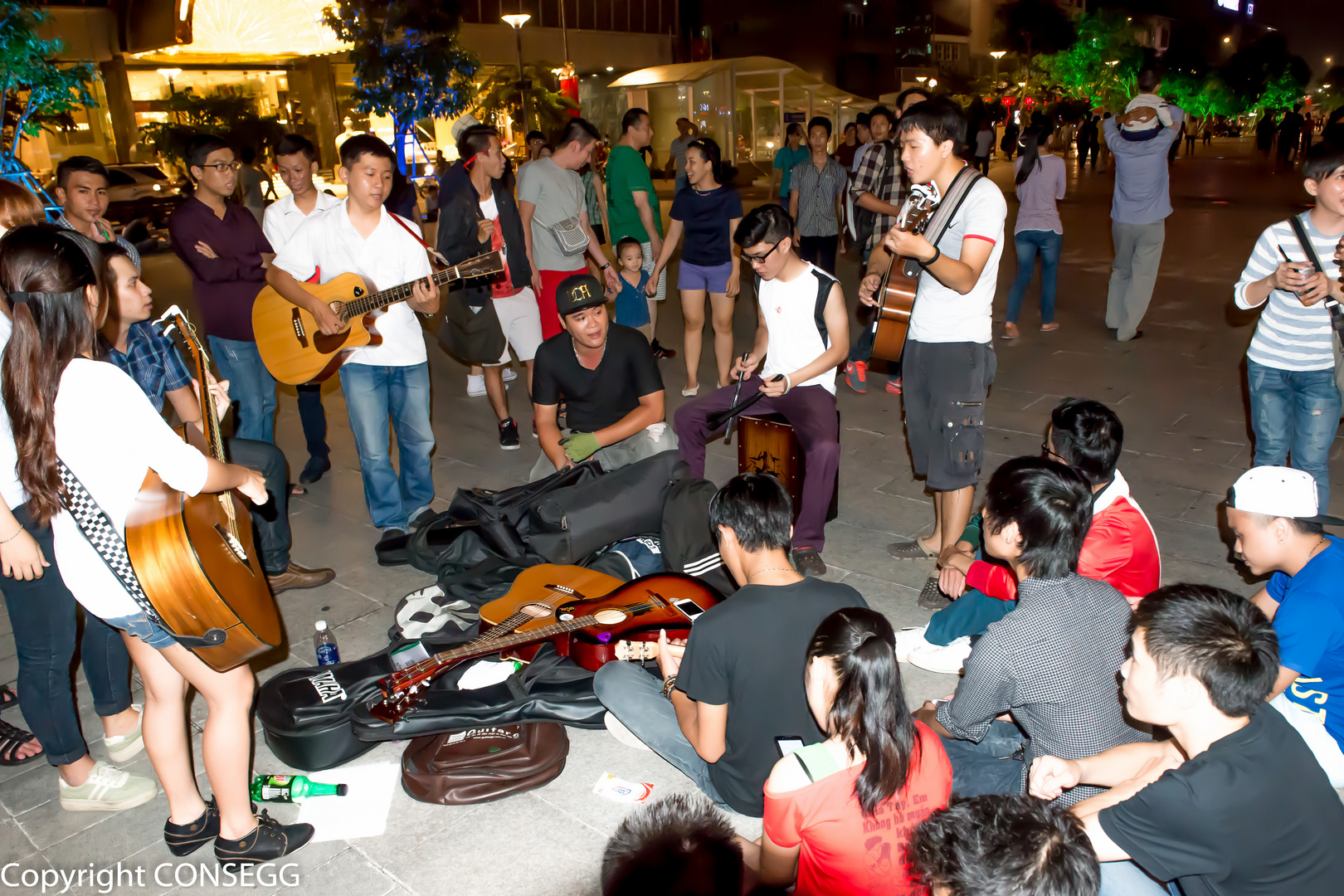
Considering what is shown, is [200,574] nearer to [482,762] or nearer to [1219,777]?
[482,762]

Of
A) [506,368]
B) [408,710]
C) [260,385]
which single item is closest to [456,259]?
[260,385]

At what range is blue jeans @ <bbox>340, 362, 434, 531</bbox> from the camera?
4668mm

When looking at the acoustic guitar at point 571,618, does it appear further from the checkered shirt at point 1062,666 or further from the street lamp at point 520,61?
the street lamp at point 520,61

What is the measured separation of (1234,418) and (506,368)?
18.3 ft

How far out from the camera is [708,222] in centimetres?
657

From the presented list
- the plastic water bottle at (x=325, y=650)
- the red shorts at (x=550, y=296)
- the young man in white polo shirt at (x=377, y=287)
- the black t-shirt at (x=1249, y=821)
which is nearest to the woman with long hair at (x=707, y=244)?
the red shorts at (x=550, y=296)

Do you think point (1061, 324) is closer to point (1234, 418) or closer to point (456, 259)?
point (1234, 418)

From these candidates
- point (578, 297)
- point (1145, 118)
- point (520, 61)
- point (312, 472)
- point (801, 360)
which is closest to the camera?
point (578, 297)

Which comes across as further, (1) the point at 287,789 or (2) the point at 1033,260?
(2) the point at 1033,260

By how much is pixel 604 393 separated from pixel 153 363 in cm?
209

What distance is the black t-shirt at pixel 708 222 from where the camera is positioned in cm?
657

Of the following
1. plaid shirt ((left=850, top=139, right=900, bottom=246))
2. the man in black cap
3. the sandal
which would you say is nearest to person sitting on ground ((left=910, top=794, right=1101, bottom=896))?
the man in black cap

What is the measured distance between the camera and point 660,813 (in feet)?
6.95

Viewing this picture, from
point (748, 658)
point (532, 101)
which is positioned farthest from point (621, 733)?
point (532, 101)
